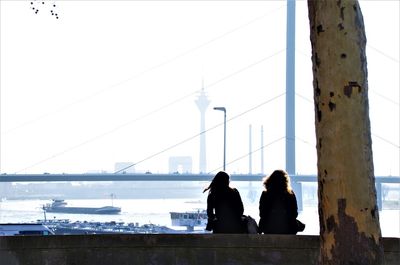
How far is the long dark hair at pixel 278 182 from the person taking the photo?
19.7ft

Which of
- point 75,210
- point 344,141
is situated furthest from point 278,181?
point 75,210

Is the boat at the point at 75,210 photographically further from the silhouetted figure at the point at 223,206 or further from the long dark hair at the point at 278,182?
the long dark hair at the point at 278,182

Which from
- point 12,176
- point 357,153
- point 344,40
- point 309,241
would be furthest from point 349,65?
point 12,176

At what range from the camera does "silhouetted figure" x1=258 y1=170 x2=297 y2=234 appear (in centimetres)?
601

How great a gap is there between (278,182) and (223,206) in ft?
1.30

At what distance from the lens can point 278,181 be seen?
600 centimetres

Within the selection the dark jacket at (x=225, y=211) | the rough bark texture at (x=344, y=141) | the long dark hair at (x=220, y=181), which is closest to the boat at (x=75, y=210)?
the dark jacket at (x=225, y=211)

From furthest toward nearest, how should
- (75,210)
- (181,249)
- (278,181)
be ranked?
(75,210), (278,181), (181,249)

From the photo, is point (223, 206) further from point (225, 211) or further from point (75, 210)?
point (75, 210)

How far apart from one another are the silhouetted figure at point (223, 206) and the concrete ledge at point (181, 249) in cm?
34

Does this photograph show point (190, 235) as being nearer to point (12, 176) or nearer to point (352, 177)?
point (352, 177)

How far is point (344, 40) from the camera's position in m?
4.07

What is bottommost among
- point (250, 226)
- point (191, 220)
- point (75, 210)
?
point (250, 226)

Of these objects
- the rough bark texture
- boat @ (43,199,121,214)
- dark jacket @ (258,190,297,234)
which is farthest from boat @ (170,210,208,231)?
the rough bark texture
